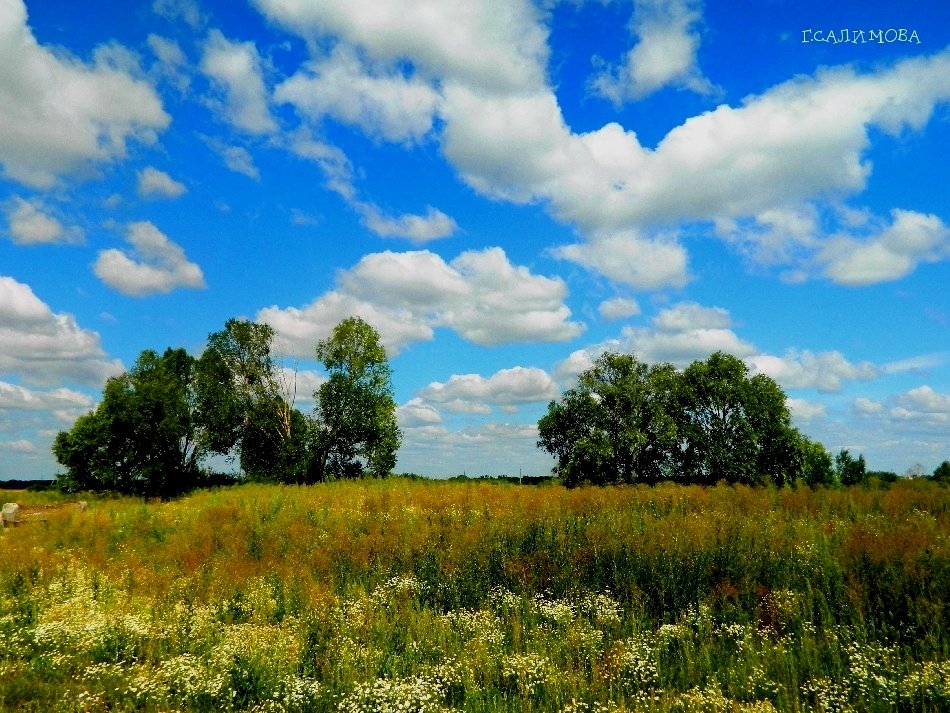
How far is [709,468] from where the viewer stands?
4016 cm

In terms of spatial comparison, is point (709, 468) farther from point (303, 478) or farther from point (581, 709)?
point (581, 709)

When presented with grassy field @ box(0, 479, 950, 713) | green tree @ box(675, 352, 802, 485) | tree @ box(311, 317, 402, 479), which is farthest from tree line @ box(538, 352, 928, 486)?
grassy field @ box(0, 479, 950, 713)

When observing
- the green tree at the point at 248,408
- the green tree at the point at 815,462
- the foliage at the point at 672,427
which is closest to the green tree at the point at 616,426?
the foliage at the point at 672,427

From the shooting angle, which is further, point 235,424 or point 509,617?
point 235,424

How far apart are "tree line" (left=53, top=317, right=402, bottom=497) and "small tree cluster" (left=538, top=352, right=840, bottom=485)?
1419 cm

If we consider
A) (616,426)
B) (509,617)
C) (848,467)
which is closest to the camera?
(509,617)

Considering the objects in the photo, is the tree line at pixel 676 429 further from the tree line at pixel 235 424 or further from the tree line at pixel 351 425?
the tree line at pixel 235 424

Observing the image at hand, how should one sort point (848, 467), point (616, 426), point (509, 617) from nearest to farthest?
point (509, 617), point (848, 467), point (616, 426)

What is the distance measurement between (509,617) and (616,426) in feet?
115

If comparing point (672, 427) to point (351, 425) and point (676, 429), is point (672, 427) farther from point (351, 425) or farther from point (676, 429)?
point (351, 425)

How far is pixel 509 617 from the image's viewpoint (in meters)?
8.88

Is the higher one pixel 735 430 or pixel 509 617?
pixel 735 430

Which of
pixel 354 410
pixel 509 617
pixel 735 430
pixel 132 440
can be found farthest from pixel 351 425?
pixel 509 617

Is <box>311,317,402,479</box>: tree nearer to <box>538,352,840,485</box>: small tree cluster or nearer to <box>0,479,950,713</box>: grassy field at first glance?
<box>538,352,840,485</box>: small tree cluster
